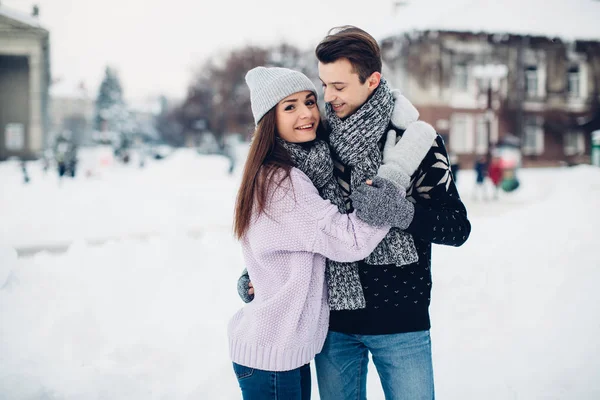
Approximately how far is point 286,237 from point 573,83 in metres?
37.3

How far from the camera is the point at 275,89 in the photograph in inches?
89.4

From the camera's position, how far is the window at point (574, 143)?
34.0 metres

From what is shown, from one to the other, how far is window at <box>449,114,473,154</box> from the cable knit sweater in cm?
3133

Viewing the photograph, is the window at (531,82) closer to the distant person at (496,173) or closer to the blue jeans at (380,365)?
the distant person at (496,173)

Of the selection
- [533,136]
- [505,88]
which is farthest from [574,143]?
[505,88]

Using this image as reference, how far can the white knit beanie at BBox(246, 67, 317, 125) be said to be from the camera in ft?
7.42

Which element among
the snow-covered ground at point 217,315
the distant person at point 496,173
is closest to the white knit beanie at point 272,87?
the snow-covered ground at point 217,315

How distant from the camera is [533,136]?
3388 cm

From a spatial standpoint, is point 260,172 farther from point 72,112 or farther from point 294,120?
point 72,112

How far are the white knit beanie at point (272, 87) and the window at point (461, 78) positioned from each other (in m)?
31.8

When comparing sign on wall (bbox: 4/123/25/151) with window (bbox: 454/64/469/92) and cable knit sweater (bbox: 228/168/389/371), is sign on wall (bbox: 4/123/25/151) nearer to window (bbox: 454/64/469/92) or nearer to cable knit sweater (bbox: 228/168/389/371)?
window (bbox: 454/64/469/92)

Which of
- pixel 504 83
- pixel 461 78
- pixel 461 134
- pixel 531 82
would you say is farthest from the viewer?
pixel 531 82

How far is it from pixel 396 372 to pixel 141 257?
5.70 m

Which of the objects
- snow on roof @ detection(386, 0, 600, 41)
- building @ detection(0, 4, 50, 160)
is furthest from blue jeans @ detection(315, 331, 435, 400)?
snow on roof @ detection(386, 0, 600, 41)
